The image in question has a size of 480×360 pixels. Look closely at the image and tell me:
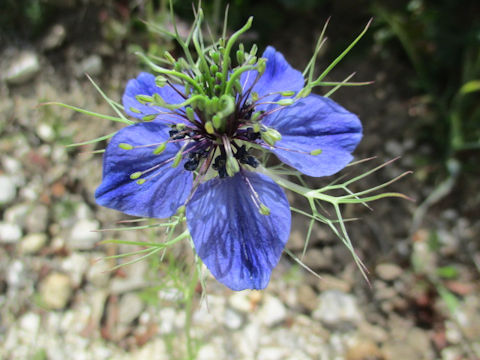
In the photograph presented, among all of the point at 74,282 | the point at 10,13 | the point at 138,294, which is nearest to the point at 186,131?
the point at 138,294

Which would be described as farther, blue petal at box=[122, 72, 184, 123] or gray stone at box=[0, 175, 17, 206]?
gray stone at box=[0, 175, 17, 206]

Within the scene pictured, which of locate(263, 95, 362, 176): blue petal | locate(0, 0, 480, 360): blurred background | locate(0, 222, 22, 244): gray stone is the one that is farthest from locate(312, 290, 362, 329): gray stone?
locate(0, 222, 22, 244): gray stone

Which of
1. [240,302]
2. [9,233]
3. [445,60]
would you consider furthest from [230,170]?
[445,60]

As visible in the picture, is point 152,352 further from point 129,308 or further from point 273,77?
point 273,77

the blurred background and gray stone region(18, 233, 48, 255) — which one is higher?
the blurred background

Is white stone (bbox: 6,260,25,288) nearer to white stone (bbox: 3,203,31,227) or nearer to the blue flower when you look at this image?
white stone (bbox: 3,203,31,227)

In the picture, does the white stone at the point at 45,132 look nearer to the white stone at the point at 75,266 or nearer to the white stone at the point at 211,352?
the white stone at the point at 75,266

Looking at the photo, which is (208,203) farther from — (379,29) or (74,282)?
(379,29)
